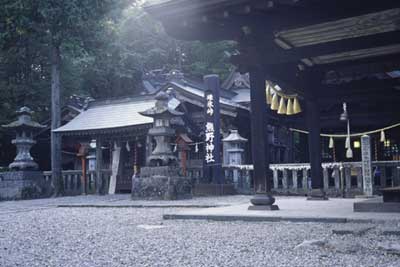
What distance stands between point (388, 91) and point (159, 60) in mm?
25227

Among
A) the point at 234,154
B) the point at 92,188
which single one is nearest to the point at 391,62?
the point at 234,154

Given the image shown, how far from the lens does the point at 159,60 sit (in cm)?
3362

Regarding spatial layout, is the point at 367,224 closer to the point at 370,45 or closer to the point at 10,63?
the point at 370,45

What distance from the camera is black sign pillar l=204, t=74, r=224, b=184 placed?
52.9 feet

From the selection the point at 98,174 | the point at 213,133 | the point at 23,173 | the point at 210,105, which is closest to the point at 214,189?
the point at 213,133

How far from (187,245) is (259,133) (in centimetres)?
304

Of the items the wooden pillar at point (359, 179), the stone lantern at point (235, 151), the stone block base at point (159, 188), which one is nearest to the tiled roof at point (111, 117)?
the stone lantern at point (235, 151)

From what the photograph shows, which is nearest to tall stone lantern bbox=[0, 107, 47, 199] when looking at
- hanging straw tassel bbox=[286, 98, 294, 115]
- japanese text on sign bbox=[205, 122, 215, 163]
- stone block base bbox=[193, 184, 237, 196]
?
stone block base bbox=[193, 184, 237, 196]

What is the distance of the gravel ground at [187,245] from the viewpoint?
13.9 ft

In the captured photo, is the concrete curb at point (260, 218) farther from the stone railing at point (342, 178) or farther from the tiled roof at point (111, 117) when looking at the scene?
the tiled roof at point (111, 117)

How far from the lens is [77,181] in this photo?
780 inches

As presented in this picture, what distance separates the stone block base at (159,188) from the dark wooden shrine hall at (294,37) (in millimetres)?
5368

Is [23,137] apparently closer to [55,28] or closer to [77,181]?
[77,181]

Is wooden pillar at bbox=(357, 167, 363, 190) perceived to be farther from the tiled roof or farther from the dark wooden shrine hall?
the tiled roof
